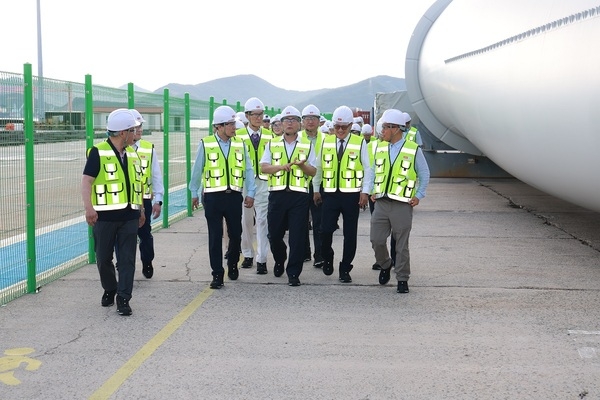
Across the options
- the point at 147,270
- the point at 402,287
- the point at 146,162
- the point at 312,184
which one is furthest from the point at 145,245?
the point at 402,287

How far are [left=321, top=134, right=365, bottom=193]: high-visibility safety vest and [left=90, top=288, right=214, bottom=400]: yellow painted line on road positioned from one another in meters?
1.83

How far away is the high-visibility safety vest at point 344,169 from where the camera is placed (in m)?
8.90

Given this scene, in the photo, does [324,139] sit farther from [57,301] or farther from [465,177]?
[465,177]

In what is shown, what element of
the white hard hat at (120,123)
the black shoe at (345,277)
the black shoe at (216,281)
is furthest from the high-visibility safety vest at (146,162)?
the black shoe at (345,277)

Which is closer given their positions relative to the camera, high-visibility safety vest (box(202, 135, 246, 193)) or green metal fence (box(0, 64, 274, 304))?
green metal fence (box(0, 64, 274, 304))

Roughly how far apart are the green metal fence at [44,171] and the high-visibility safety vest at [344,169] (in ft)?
9.00

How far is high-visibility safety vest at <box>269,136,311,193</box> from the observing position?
879cm

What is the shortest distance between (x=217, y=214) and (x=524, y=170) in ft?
15.5

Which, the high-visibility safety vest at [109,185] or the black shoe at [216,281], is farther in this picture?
the black shoe at [216,281]

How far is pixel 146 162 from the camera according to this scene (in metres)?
9.03

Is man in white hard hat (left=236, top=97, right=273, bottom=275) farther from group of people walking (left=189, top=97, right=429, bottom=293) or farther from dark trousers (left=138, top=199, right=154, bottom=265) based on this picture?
dark trousers (left=138, top=199, right=154, bottom=265)

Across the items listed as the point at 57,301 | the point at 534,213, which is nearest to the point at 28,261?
the point at 57,301

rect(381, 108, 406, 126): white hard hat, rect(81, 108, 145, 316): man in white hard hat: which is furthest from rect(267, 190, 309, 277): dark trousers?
rect(81, 108, 145, 316): man in white hard hat

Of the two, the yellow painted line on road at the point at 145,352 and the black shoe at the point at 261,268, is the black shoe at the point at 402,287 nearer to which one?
the black shoe at the point at 261,268
